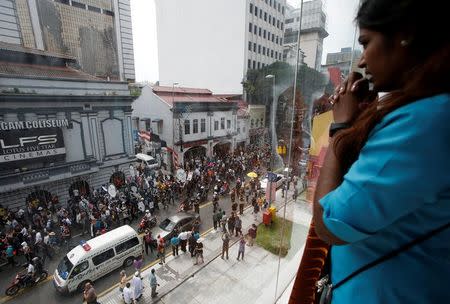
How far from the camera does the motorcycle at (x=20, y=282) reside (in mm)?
2855

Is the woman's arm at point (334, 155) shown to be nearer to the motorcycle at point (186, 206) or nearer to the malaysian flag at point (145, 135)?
the motorcycle at point (186, 206)

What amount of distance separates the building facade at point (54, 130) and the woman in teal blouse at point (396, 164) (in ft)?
8.03

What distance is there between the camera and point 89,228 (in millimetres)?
4051

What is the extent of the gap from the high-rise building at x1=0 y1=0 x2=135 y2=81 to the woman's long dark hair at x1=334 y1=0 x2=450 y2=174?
6.38ft

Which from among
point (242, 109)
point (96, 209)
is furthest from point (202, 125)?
point (96, 209)

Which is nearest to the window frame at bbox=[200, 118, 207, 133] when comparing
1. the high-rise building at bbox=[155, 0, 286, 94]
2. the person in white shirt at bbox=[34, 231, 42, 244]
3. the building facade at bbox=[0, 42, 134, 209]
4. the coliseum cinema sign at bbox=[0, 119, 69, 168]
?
the high-rise building at bbox=[155, 0, 286, 94]

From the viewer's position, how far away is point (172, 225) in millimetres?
4516

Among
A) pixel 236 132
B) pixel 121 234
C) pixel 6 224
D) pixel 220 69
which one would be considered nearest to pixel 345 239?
pixel 121 234

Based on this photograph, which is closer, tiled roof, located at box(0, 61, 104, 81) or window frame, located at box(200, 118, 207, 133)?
tiled roof, located at box(0, 61, 104, 81)

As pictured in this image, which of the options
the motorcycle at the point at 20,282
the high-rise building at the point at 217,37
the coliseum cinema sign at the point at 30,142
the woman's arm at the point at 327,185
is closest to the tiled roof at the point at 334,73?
the high-rise building at the point at 217,37

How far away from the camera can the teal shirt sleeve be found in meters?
0.23

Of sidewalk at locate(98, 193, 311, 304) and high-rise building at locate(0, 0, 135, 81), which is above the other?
high-rise building at locate(0, 0, 135, 81)

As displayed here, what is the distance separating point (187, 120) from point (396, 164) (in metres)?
8.57

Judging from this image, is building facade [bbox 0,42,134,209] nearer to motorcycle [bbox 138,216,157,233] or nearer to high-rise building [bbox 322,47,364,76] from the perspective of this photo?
motorcycle [bbox 138,216,157,233]
